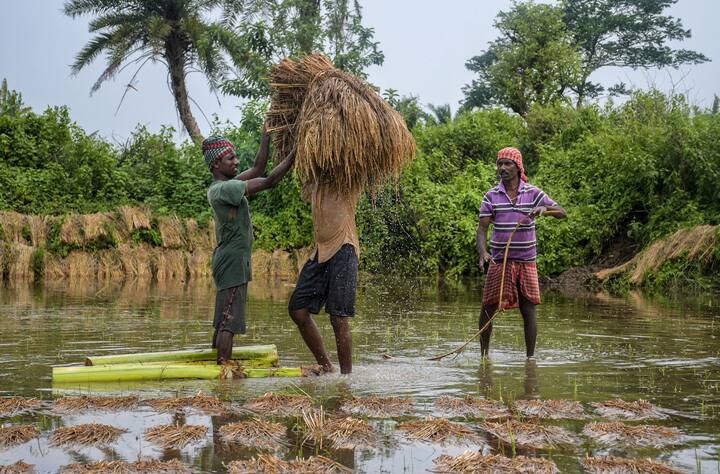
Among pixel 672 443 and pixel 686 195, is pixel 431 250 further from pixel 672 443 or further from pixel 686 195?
pixel 672 443

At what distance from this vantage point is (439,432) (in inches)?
197

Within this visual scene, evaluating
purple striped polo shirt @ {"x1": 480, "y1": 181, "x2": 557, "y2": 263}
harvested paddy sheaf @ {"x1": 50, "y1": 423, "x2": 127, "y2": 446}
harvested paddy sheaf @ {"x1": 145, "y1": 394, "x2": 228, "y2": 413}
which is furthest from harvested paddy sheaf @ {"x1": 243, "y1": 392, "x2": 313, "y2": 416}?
purple striped polo shirt @ {"x1": 480, "y1": 181, "x2": 557, "y2": 263}

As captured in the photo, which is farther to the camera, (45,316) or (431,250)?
→ (431,250)

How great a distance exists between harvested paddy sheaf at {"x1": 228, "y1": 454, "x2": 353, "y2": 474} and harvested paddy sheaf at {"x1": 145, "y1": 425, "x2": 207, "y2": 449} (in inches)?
22.1

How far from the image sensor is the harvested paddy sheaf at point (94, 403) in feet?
18.7

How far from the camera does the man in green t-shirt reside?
702 cm

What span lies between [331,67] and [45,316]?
21.5 feet

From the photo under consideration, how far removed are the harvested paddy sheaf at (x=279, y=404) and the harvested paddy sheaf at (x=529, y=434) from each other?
1.21m

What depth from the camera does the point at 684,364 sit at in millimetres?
7801

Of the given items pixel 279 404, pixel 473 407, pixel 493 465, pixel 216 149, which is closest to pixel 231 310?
pixel 216 149

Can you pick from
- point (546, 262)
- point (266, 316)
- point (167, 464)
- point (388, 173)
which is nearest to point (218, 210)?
point (388, 173)

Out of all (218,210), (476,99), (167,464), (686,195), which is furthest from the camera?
(476,99)

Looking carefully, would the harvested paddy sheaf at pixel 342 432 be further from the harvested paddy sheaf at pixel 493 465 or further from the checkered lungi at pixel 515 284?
the checkered lungi at pixel 515 284

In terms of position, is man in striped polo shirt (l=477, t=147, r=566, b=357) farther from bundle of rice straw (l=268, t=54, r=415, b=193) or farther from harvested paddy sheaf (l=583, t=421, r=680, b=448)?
harvested paddy sheaf (l=583, t=421, r=680, b=448)
